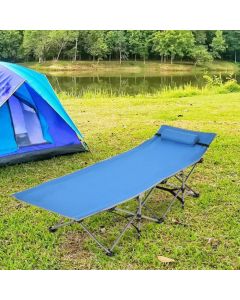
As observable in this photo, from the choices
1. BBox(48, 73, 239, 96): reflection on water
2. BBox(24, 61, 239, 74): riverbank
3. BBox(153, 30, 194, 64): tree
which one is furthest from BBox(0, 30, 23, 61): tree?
BBox(153, 30, 194, 64): tree

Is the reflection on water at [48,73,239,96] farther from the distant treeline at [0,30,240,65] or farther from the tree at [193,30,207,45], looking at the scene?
the tree at [193,30,207,45]

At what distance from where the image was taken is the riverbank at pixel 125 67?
16005 millimetres

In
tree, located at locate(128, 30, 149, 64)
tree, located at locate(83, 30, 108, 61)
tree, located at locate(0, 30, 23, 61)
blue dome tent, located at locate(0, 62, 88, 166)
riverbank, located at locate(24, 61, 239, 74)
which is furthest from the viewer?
tree, located at locate(128, 30, 149, 64)

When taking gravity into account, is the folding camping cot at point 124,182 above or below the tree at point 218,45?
above

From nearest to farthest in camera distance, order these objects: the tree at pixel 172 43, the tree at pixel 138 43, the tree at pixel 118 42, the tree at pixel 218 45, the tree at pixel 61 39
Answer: the tree at pixel 61 39, the tree at pixel 118 42, the tree at pixel 138 43, the tree at pixel 172 43, the tree at pixel 218 45

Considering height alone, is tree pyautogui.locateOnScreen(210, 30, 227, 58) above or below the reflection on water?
above

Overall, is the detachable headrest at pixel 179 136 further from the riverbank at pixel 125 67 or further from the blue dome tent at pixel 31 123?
the riverbank at pixel 125 67

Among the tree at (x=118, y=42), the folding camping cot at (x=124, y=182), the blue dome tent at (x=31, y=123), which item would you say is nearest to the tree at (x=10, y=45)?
the tree at (x=118, y=42)

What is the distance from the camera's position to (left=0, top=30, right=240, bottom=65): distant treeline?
1601cm

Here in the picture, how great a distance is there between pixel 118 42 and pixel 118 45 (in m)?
0.13

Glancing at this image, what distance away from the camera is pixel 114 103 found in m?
7.81

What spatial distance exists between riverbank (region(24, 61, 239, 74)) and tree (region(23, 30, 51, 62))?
0.32m

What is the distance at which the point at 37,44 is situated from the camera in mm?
16312

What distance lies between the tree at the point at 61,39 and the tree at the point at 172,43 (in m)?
3.28
